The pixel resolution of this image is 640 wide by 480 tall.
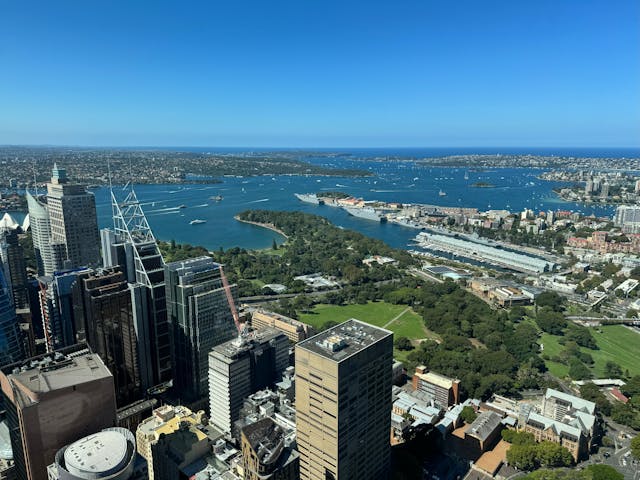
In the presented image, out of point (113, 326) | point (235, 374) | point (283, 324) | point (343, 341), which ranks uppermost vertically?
point (343, 341)

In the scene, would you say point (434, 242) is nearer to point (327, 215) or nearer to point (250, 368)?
point (327, 215)

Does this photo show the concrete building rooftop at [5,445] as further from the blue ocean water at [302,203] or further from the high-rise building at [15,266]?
the blue ocean water at [302,203]

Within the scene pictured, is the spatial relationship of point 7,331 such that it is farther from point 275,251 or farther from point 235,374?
point 275,251

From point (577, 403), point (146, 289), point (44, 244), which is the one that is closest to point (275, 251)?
point (44, 244)

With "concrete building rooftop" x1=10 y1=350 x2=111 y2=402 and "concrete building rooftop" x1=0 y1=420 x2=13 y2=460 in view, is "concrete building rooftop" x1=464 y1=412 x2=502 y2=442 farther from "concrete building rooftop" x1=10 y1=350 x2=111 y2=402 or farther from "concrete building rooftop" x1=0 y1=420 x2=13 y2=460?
"concrete building rooftop" x1=0 y1=420 x2=13 y2=460

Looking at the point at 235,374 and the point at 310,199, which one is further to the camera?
the point at 310,199

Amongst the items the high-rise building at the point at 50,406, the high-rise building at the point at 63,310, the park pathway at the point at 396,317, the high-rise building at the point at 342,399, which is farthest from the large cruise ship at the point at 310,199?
the high-rise building at the point at 50,406
